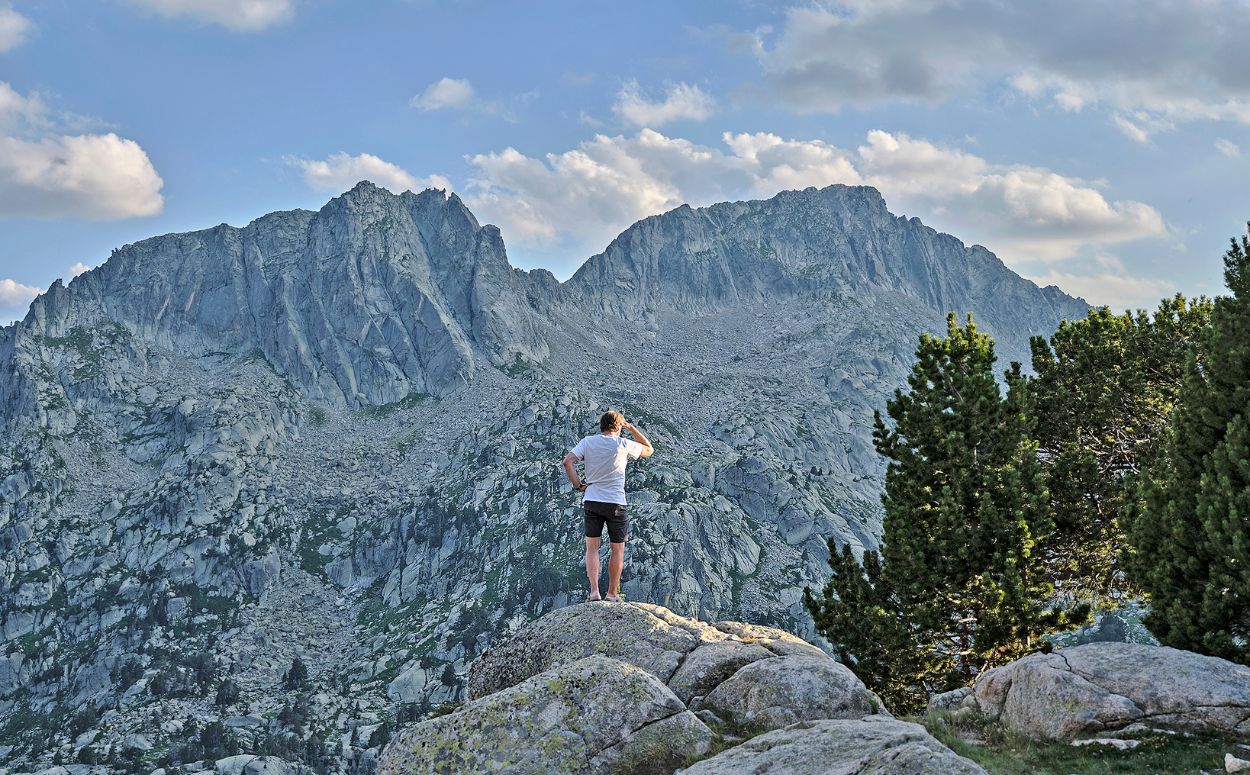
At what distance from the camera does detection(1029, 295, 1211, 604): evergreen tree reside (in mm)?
30578

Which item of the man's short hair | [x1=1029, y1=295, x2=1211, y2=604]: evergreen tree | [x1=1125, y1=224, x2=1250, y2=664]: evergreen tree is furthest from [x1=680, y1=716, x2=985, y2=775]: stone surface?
[x1=1029, y1=295, x2=1211, y2=604]: evergreen tree

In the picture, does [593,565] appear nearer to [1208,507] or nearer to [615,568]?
[615,568]

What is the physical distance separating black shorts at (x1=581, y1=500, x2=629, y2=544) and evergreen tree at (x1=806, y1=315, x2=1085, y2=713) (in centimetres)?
1449

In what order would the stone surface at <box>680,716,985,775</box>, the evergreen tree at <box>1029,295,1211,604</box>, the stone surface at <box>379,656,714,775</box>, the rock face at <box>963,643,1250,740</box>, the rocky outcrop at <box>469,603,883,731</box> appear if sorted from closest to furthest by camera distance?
the stone surface at <box>680,716,985,775</box>, the stone surface at <box>379,656,714,775</box>, the rock face at <box>963,643,1250,740</box>, the rocky outcrop at <box>469,603,883,731</box>, the evergreen tree at <box>1029,295,1211,604</box>

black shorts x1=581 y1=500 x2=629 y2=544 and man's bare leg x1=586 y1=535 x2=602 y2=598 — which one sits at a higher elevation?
black shorts x1=581 y1=500 x2=629 y2=544

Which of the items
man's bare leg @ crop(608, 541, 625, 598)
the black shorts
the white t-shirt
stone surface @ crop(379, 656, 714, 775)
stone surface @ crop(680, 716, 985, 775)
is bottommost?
stone surface @ crop(379, 656, 714, 775)

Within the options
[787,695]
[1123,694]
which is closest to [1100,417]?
[1123,694]

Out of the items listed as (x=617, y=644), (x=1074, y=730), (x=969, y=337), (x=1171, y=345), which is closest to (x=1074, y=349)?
(x=1171, y=345)

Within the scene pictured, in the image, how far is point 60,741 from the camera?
17475 centimetres

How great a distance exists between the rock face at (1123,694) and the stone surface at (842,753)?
16.2ft

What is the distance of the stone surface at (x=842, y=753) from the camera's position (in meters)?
9.47

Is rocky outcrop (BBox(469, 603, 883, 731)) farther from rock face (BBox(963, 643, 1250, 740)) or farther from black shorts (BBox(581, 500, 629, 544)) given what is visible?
rock face (BBox(963, 643, 1250, 740))

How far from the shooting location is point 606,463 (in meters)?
18.5

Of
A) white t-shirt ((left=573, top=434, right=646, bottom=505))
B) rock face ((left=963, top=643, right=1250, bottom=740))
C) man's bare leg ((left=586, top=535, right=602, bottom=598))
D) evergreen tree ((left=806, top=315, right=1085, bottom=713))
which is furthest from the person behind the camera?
evergreen tree ((left=806, top=315, right=1085, bottom=713))
